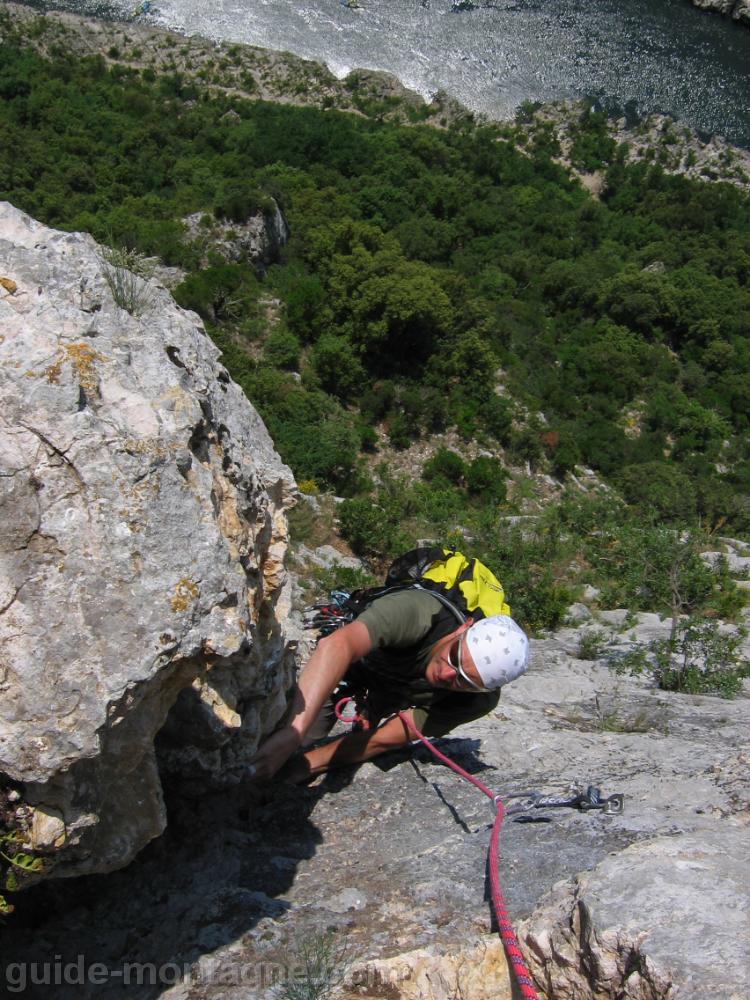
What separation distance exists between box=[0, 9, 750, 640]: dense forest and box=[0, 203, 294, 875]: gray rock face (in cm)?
661

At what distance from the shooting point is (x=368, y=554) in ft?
41.2

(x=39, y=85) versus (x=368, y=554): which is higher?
(x=368, y=554)

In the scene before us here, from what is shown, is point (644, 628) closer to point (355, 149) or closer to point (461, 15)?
point (355, 149)

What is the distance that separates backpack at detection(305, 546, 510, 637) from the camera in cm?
420

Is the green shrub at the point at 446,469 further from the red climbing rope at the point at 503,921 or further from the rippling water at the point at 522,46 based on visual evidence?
the rippling water at the point at 522,46

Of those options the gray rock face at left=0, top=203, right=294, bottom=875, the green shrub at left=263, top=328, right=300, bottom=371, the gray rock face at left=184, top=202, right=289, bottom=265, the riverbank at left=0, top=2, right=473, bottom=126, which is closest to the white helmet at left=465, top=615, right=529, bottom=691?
the gray rock face at left=0, top=203, right=294, bottom=875

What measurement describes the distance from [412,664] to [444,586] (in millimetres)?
426

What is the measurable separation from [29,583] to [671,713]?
4.37 metres

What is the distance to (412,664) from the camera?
4188mm

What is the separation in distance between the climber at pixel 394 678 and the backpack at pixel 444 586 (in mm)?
122

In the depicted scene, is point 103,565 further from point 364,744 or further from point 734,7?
point 734,7

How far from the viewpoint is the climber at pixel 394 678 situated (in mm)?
3828

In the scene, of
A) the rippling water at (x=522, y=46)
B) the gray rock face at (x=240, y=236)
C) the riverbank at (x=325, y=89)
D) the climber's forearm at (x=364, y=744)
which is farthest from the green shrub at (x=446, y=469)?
the rippling water at (x=522, y=46)

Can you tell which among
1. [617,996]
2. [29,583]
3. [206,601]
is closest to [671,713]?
[617,996]
